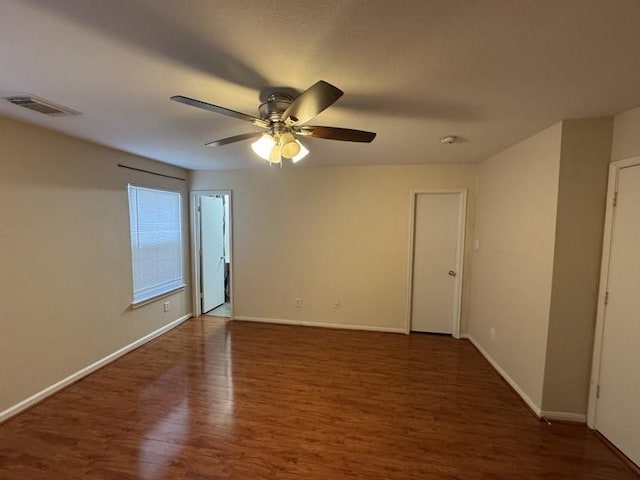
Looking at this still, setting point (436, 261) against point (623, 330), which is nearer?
point (623, 330)

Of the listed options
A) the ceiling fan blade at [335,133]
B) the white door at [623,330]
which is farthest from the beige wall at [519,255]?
the ceiling fan blade at [335,133]

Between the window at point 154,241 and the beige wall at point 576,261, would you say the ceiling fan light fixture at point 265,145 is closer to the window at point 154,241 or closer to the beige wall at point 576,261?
the beige wall at point 576,261

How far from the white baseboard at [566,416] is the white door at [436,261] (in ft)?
5.57

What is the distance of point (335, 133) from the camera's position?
1.82m

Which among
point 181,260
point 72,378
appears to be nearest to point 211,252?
point 181,260

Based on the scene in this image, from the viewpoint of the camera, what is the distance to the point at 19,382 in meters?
2.37

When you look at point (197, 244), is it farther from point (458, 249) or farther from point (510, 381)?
point (510, 381)

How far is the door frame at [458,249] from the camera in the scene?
3.86 m

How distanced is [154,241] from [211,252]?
3.92 ft

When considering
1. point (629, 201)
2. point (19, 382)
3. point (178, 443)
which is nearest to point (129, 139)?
point (19, 382)

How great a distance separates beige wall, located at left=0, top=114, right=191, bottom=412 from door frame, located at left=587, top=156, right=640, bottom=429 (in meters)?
4.46

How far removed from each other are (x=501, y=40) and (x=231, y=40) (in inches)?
44.1

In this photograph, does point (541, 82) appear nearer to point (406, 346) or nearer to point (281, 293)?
point (406, 346)

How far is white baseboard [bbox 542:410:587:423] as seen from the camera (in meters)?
2.30
